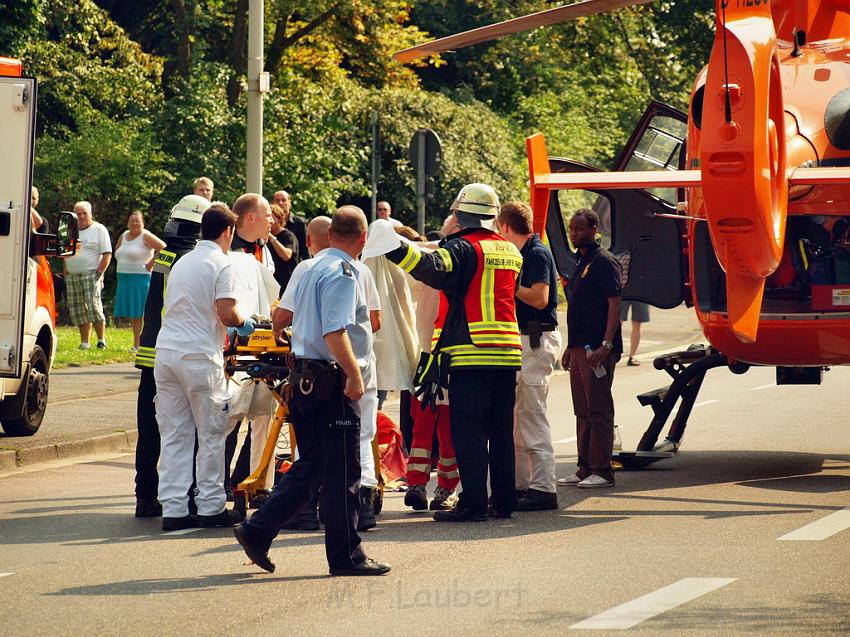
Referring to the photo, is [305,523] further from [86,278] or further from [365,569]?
[86,278]

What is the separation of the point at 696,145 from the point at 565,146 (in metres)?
25.4

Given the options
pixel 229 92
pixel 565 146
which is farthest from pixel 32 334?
pixel 565 146

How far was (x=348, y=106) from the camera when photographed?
97.6 feet

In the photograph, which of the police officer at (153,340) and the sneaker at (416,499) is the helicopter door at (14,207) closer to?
the police officer at (153,340)

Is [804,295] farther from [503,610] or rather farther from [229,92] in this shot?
[229,92]

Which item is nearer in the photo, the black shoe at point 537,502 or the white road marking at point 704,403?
the black shoe at point 537,502

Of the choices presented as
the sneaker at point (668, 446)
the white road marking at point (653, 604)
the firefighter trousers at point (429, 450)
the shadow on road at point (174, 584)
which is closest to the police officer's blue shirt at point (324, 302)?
the shadow on road at point (174, 584)

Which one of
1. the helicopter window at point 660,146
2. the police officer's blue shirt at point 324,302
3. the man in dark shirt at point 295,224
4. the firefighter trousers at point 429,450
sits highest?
the helicopter window at point 660,146

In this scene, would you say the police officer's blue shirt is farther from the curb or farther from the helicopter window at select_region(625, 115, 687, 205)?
the helicopter window at select_region(625, 115, 687, 205)

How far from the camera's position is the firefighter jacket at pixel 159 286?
1010 centimetres

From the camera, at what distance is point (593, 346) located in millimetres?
11125

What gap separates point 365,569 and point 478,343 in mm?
2071

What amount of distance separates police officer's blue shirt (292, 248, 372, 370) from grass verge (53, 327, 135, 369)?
35.7ft

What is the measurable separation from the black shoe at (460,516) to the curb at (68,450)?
389cm
